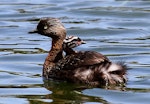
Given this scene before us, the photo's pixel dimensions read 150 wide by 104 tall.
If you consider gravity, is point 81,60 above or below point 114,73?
above

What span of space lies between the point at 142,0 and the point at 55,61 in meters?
8.28

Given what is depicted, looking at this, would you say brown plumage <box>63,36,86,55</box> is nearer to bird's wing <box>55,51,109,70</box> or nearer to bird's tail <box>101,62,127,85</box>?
bird's wing <box>55,51,109,70</box>

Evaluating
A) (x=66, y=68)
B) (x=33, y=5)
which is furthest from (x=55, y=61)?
(x=33, y=5)

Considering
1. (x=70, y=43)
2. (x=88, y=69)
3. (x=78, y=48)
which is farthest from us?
(x=78, y=48)

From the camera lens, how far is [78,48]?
15.7 meters

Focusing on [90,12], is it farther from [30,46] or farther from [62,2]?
[30,46]

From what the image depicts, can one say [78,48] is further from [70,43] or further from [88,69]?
[88,69]

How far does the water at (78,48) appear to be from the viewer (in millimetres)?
11516

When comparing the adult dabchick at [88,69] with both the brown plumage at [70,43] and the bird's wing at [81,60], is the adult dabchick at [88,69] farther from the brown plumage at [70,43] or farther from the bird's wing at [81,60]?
the brown plumage at [70,43]

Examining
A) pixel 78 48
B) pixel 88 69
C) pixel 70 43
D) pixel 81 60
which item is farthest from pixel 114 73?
pixel 78 48

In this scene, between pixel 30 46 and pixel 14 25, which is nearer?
pixel 30 46

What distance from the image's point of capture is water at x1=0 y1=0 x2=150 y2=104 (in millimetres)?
11516

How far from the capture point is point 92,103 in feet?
35.8

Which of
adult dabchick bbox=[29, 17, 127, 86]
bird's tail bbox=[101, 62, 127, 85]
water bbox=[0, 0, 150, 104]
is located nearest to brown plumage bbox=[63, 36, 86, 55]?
adult dabchick bbox=[29, 17, 127, 86]
